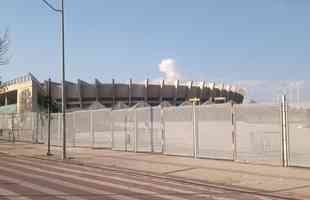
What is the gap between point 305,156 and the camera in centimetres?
1794

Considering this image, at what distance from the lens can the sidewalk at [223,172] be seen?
14086mm

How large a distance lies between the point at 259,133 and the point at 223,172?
3119mm

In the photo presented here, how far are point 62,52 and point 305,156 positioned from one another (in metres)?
13.6

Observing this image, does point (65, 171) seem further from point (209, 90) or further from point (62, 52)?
point (209, 90)

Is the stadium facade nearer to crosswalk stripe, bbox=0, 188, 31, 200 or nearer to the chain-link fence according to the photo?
the chain-link fence

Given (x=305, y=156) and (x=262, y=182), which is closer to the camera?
(x=262, y=182)

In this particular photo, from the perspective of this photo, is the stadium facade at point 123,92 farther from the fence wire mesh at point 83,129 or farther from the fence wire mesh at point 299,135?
the fence wire mesh at point 299,135

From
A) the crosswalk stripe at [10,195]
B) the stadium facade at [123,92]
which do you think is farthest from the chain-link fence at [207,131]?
the stadium facade at [123,92]

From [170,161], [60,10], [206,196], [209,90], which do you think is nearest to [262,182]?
[206,196]

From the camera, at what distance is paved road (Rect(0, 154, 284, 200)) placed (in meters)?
12.5

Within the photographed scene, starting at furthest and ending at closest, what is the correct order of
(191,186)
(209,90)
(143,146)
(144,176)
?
(209,90) < (143,146) < (144,176) < (191,186)

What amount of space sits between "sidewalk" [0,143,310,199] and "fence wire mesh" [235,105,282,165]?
0.64m

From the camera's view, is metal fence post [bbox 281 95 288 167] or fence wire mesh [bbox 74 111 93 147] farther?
fence wire mesh [bbox 74 111 93 147]

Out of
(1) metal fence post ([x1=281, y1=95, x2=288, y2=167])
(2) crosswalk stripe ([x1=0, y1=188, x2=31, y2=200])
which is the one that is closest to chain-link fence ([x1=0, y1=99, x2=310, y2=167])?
(1) metal fence post ([x1=281, y1=95, x2=288, y2=167])
